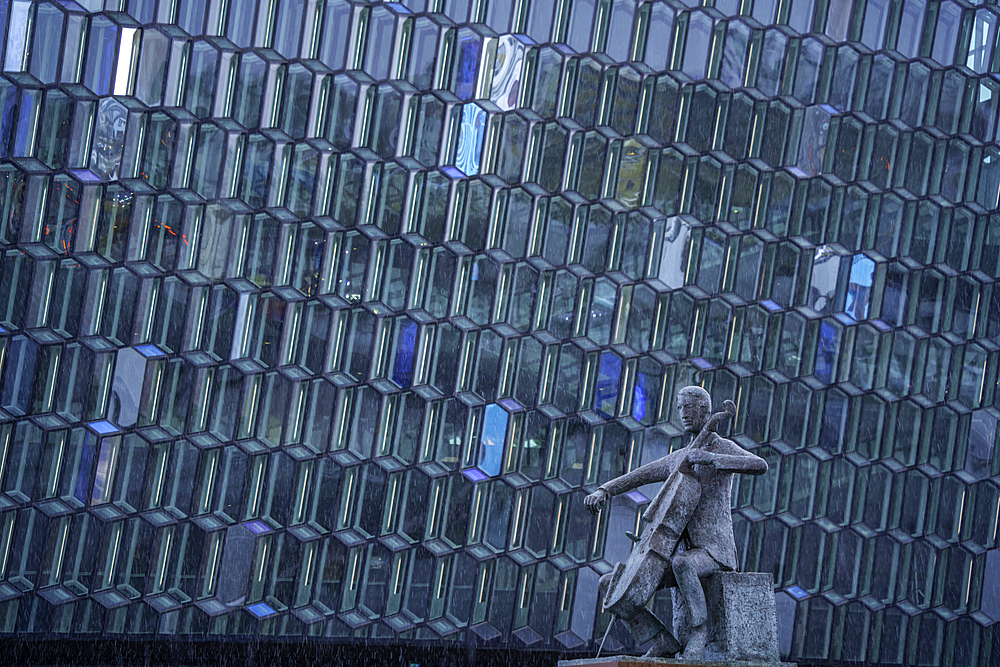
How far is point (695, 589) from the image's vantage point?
20.7ft

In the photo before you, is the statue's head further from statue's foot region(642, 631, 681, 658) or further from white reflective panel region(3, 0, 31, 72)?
white reflective panel region(3, 0, 31, 72)

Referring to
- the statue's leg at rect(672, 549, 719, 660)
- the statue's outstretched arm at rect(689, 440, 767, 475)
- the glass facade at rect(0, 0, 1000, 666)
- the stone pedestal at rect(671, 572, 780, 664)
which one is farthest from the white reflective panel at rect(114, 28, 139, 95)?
the stone pedestal at rect(671, 572, 780, 664)

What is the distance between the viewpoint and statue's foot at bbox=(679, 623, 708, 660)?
6176 mm

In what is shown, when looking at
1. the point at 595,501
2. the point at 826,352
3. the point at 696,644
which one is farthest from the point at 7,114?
the point at 826,352

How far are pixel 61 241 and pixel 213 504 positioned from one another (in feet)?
8.60

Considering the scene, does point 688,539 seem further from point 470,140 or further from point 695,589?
point 470,140

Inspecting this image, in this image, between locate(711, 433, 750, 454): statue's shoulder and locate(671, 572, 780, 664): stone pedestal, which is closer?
locate(671, 572, 780, 664): stone pedestal

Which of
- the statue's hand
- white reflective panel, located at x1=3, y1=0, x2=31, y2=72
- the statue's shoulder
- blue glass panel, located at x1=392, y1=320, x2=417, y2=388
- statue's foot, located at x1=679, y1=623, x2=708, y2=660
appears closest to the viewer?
statue's foot, located at x1=679, y1=623, x2=708, y2=660

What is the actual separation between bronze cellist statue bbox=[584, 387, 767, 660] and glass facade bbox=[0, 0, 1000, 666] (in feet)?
14.8

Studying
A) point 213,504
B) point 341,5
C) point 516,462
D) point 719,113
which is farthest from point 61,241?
point 719,113

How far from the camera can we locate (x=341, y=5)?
1110cm

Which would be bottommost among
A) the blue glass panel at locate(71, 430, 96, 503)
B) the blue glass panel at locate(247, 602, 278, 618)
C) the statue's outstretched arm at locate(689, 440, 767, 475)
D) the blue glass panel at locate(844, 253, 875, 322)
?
the blue glass panel at locate(247, 602, 278, 618)

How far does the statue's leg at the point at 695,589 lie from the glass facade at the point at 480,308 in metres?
4.76

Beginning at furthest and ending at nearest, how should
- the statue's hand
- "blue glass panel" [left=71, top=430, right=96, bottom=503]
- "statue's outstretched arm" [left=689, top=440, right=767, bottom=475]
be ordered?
"blue glass panel" [left=71, top=430, right=96, bottom=503], the statue's hand, "statue's outstretched arm" [left=689, top=440, right=767, bottom=475]
